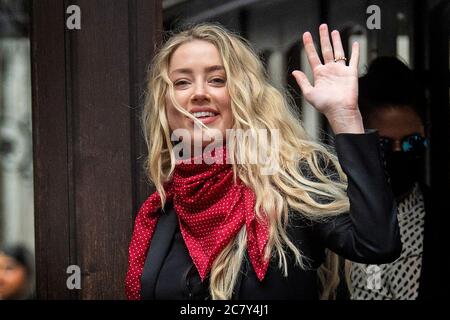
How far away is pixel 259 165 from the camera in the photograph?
1904 mm

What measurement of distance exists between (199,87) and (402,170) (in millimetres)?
916

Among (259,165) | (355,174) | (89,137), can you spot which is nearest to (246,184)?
(259,165)

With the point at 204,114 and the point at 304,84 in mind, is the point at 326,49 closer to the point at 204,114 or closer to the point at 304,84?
the point at 304,84

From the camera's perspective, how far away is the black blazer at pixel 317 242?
1628mm

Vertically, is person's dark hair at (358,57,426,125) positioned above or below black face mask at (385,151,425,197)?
above

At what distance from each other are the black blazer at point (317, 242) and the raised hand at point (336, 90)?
4 cm

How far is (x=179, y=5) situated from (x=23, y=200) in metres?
0.82

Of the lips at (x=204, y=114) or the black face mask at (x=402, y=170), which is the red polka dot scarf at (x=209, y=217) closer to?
the lips at (x=204, y=114)

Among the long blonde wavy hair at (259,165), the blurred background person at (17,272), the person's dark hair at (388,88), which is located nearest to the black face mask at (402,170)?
the person's dark hair at (388,88)

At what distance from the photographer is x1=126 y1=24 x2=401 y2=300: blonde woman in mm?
1670

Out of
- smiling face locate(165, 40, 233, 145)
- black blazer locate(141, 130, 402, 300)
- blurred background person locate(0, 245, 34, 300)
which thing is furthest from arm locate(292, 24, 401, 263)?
blurred background person locate(0, 245, 34, 300)

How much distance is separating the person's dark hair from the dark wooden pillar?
842mm

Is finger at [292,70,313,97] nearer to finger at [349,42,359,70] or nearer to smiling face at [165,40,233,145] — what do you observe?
finger at [349,42,359,70]

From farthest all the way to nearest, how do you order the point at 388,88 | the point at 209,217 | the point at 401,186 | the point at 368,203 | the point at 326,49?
the point at 388,88 → the point at 401,186 → the point at 209,217 → the point at 326,49 → the point at 368,203
